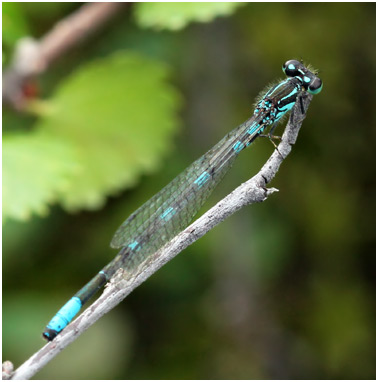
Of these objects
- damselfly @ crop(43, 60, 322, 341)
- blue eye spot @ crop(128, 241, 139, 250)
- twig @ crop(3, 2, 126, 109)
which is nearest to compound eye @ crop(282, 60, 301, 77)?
damselfly @ crop(43, 60, 322, 341)

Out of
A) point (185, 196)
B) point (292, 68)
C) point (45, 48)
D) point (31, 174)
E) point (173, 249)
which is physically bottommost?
point (173, 249)

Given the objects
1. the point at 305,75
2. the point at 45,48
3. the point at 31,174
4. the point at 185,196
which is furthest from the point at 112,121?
the point at 305,75

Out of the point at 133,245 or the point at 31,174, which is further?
the point at 31,174

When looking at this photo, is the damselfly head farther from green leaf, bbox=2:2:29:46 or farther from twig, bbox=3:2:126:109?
green leaf, bbox=2:2:29:46

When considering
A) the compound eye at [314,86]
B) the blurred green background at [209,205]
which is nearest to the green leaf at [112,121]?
the blurred green background at [209,205]

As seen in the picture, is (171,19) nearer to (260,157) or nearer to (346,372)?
(260,157)

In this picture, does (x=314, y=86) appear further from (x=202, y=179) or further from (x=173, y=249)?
(x=173, y=249)

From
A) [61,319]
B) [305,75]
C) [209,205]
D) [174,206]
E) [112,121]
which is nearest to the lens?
[61,319]
